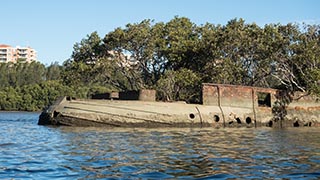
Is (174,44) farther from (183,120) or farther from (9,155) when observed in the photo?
(9,155)

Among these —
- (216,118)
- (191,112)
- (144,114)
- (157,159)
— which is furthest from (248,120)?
(157,159)

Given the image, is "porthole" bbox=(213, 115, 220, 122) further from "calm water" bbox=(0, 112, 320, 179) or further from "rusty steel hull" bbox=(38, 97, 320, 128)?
"calm water" bbox=(0, 112, 320, 179)

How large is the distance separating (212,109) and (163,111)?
10.2 feet

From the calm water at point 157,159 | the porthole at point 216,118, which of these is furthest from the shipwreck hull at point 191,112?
the calm water at point 157,159

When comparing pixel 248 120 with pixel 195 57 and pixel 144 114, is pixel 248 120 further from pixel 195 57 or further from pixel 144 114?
pixel 195 57

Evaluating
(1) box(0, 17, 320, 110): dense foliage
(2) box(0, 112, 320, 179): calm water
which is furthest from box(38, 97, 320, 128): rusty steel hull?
(2) box(0, 112, 320, 179): calm water

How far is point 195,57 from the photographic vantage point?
144ft

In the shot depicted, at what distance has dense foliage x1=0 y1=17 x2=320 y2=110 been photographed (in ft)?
126

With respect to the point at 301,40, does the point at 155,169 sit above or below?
below

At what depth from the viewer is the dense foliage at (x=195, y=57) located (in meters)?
38.3

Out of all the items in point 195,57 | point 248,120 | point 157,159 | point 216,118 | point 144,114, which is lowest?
point 157,159

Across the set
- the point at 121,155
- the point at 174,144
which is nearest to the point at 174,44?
the point at 174,144

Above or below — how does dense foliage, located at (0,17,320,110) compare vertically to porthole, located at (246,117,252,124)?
above

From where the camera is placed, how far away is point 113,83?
48969mm
